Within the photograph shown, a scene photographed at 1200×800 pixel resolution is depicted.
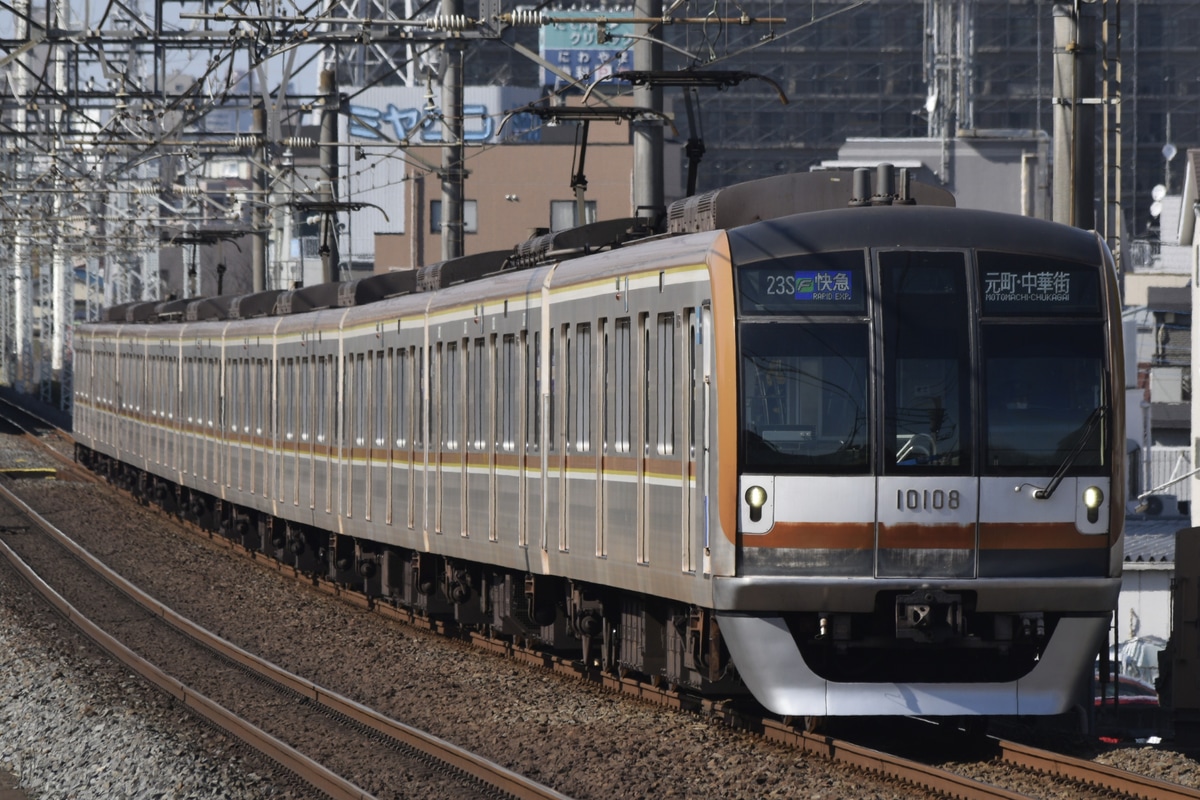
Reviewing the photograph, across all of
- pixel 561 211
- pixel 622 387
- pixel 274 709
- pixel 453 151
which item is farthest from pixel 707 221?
pixel 561 211

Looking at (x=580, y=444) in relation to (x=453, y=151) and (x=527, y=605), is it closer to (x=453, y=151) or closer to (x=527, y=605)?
(x=527, y=605)

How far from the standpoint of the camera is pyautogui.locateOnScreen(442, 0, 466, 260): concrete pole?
64.6 feet

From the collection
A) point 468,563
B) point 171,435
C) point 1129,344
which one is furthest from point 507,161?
point 468,563

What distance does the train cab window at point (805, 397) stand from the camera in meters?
9.16

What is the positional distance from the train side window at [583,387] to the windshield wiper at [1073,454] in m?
3.29

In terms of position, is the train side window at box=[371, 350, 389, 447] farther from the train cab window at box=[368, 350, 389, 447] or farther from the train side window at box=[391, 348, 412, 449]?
the train side window at box=[391, 348, 412, 449]

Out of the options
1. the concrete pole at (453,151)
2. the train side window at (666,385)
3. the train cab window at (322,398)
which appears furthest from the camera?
the concrete pole at (453,151)

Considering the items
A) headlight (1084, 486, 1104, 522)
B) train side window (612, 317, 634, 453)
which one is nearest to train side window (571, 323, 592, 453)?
train side window (612, 317, 634, 453)

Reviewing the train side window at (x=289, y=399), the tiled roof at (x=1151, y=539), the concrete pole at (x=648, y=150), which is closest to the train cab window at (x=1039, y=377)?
the concrete pole at (x=648, y=150)

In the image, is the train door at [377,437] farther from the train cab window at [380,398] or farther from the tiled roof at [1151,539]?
the tiled roof at [1151,539]

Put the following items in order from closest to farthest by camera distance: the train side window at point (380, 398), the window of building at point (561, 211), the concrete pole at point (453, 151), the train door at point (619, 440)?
the train door at point (619, 440)
the train side window at point (380, 398)
the concrete pole at point (453, 151)
the window of building at point (561, 211)

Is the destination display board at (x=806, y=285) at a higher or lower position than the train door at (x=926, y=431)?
higher

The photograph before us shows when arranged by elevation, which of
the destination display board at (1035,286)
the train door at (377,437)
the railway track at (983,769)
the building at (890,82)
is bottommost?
the railway track at (983,769)

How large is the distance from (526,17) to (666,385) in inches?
289
